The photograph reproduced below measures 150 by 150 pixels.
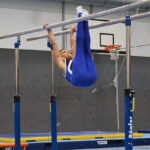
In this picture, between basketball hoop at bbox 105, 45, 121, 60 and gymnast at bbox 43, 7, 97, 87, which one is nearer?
gymnast at bbox 43, 7, 97, 87

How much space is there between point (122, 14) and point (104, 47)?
1928 mm

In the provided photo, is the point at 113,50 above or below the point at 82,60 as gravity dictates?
above

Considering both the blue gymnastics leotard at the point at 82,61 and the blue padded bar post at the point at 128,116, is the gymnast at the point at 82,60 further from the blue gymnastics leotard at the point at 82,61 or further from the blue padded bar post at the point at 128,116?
the blue padded bar post at the point at 128,116

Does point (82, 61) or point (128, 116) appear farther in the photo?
point (82, 61)

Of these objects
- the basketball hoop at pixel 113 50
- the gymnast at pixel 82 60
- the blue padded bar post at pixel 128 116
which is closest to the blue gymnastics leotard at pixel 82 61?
the gymnast at pixel 82 60

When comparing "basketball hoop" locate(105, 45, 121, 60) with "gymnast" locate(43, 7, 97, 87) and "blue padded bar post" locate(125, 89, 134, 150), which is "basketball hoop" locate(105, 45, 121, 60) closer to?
"gymnast" locate(43, 7, 97, 87)

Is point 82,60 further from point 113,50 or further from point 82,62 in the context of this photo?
point 113,50

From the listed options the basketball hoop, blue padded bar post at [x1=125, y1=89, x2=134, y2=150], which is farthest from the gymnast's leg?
the basketball hoop

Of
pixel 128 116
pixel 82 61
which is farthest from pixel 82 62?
pixel 128 116

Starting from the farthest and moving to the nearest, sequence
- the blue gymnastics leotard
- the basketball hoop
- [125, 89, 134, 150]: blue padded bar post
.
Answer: the basketball hoop < the blue gymnastics leotard < [125, 89, 134, 150]: blue padded bar post

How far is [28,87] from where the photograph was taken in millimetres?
10195

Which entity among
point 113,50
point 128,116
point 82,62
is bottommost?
point 128,116

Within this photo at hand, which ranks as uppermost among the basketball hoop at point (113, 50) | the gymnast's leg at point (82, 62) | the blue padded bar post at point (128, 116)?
the basketball hoop at point (113, 50)

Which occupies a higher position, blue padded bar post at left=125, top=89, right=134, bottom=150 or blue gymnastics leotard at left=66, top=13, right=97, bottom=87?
blue gymnastics leotard at left=66, top=13, right=97, bottom=87
